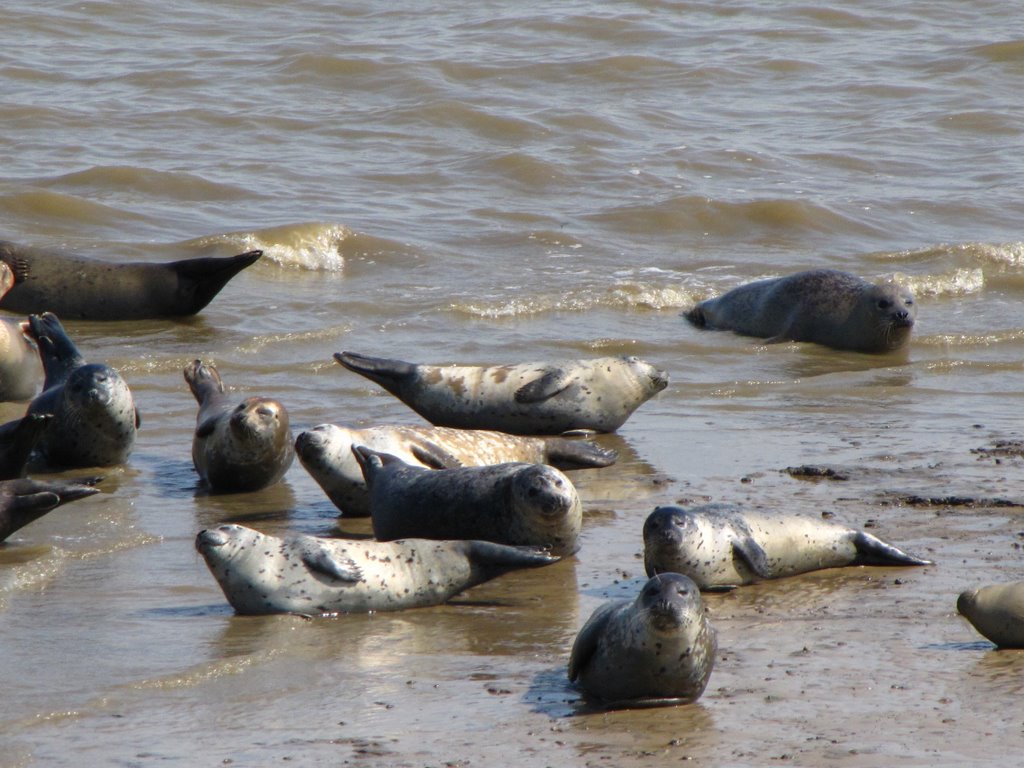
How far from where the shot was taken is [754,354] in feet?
30.4

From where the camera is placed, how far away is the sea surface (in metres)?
3.78

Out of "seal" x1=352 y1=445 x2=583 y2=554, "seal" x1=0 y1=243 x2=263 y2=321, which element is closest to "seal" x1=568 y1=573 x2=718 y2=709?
"seal" x1=352 y1=445 x2=583 y2=554

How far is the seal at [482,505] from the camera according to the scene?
202 inches

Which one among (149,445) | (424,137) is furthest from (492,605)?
(424,137)

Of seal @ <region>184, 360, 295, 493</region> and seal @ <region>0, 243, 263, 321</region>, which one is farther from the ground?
seal @ <region>184, 360, 295, 493</region>

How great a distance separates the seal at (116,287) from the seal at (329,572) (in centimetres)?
523

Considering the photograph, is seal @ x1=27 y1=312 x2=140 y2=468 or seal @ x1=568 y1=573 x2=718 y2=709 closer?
seal @ x1=568 y1=573 x2=718 y2=709

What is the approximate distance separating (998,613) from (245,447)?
2928 millimetres

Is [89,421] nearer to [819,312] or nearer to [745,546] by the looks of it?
[745,546]

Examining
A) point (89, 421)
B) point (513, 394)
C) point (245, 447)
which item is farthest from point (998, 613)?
point (89, 421)

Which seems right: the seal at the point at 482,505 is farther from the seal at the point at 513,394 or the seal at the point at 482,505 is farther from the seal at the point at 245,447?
the seal at the point at 513,394

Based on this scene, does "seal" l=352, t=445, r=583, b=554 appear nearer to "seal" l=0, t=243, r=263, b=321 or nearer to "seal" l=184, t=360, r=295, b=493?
"seal" l=184, t=360, r=295, b=493

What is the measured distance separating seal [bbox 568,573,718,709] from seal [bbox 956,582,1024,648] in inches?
29.5

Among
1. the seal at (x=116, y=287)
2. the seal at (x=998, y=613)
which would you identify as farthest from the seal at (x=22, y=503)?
the seal at (x=116, y=287)
